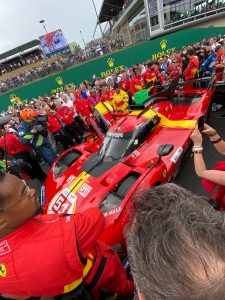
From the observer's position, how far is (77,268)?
1198 millimetres

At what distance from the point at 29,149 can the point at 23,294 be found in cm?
507

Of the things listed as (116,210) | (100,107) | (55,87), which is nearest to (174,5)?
(55,87)

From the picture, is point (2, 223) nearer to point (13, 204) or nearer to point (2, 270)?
point (13, 204)

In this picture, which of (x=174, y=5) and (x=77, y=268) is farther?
(x=174, y=5)

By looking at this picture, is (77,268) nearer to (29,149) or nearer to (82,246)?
(82,246)

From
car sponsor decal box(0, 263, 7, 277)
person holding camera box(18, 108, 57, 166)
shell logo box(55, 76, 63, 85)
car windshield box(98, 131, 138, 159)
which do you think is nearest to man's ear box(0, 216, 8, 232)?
car sponsor decal box(0, 263, 7, 277)

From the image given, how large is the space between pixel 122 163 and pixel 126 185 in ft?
→ 1.82

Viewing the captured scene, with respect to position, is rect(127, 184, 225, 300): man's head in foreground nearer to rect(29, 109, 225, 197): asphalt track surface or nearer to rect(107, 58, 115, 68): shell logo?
rect(29, 109, 225, 197): asphalt track surface

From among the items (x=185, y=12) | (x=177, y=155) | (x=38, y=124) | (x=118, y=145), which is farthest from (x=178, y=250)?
(x=185, y=12)

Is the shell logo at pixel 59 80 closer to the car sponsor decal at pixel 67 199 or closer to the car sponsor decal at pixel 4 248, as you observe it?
the car sponsor decal at pixel 67 199

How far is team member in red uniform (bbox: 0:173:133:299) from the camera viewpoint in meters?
1.12

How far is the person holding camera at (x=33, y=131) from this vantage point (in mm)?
5234

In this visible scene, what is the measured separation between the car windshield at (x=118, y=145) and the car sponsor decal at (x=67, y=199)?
0.63m

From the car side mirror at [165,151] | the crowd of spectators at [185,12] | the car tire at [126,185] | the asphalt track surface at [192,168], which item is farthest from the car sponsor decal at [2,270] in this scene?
the crowd of spectators at [185,12]
